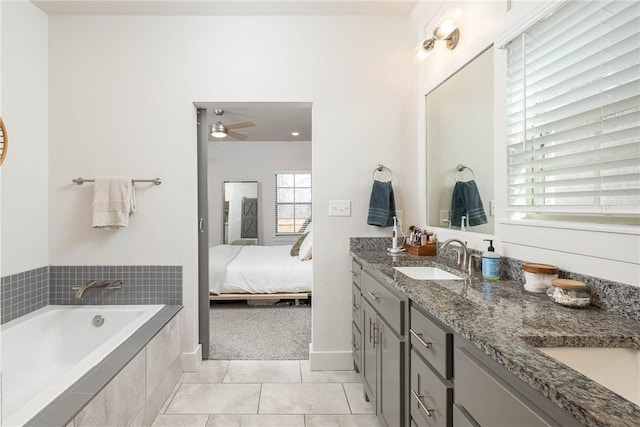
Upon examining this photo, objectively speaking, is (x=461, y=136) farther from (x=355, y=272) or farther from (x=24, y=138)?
(x=24, y=138)

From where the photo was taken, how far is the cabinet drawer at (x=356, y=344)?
7.04 feet

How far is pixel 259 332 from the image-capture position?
3.14 meters

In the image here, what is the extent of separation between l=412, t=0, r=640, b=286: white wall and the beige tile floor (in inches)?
49.0

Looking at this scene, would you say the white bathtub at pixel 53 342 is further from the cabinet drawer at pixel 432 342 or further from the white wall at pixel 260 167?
the white wall at pixel 260 167

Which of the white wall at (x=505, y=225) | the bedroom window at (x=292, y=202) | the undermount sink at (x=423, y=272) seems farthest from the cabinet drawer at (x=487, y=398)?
the bedroom window at (x=292, y=202)

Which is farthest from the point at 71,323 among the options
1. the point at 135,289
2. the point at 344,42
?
the point at 344,42

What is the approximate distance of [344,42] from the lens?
8.11 ft

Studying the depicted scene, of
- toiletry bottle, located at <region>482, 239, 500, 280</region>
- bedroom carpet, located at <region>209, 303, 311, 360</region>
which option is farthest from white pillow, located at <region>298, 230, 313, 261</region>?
toiletry bottle, located at <region>482, 239, 500, 280</region>

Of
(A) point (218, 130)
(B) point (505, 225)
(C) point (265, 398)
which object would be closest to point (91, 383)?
(C) point (265, 398)

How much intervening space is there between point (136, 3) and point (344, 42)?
4.86 feet

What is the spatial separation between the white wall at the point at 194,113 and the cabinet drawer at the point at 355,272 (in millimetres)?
99

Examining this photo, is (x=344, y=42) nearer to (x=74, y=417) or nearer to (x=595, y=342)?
(x=595, y=342)

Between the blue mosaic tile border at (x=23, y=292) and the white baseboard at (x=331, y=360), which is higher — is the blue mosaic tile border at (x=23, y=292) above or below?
above

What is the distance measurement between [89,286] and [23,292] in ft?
1.22
